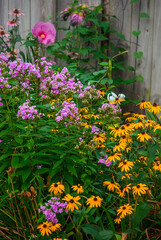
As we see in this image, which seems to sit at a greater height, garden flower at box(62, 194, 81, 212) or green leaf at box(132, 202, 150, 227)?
Result: garden flower at box(62, 194, 81, 212)

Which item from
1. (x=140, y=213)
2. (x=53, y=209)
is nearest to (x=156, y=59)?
(x=140, y=213)

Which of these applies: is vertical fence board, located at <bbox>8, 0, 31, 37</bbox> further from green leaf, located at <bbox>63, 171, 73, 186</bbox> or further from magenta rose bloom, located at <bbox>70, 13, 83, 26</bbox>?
green leaf, located at <bbox>63, 171, 73, 186</bbox>

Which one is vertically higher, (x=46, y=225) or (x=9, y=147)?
(x=9, y=147)

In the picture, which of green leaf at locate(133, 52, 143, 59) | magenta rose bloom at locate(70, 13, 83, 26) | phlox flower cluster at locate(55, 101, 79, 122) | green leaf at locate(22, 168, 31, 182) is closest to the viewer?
phlox flower cluster at locate(55, 101, 79, 122)

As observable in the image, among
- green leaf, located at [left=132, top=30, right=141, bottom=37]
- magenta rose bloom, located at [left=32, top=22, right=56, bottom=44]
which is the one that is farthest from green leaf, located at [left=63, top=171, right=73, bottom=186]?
green leaf, located at [left=132, top=30, right=141, bottom=37]

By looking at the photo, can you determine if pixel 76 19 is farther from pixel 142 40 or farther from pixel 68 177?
pixel 68 177

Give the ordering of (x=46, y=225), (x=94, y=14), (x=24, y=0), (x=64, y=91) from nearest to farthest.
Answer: (x=46, y=225), (x=64, y=91), (x=94, y=14), (x=24, y=0)

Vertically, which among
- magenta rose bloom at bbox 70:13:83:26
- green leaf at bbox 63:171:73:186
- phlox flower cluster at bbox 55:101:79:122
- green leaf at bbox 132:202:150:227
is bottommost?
green leaf at bbox 132:202:150:227

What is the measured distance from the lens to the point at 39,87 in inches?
79.0

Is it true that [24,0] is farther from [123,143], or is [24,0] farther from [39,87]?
[123,143]

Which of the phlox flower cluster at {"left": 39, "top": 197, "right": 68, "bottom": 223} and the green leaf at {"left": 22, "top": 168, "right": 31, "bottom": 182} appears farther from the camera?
the green leaf at {"left": 22, "top": 168, "right": 31, "bottom": 182}

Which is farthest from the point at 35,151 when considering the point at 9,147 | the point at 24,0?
the point at 24,0

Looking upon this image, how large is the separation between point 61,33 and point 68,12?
48 cm

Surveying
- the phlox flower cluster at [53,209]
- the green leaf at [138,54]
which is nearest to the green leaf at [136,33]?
the green leaf at [138,54]
